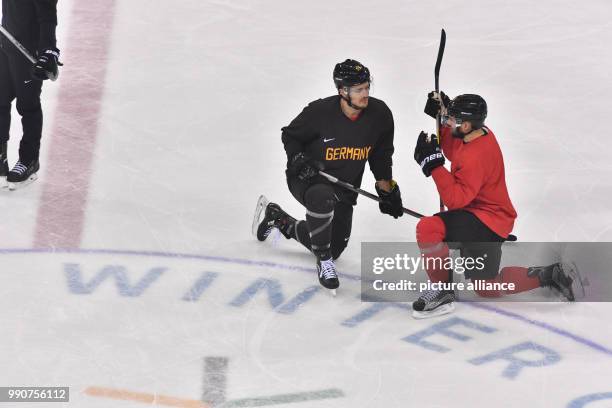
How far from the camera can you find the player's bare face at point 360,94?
182 inches

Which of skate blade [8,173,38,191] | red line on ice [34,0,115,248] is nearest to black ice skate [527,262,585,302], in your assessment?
red line on ice [34,0,115,248]

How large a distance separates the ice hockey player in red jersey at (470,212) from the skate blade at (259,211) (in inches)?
31.9

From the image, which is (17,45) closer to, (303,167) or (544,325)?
(303,167)

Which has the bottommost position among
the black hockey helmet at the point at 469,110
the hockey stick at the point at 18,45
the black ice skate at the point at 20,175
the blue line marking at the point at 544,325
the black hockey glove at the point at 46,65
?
the blue line marking at the point at 544,325

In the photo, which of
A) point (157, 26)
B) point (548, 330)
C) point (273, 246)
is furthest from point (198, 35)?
point (548, 330)

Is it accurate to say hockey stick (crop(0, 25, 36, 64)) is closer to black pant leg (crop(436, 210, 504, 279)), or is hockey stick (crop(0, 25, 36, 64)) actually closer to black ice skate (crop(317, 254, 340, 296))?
black ice skate (crop(317, 254, 340, 296))

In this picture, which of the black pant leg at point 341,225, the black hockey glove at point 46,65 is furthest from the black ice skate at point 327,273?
the black hockey glove at point 46,65

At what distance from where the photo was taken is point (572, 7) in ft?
24.8

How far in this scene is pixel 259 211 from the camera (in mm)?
5133

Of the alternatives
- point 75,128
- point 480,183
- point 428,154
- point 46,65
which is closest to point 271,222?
point 428,154

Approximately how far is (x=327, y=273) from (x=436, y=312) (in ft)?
1.49

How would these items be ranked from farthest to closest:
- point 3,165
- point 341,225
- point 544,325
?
point 3,165 → point 341,225 → point 544,325

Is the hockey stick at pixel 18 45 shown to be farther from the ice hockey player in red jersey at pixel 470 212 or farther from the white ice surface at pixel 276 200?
the ice hockey player in red jersey at pixel 470 212

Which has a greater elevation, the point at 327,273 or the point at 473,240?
the point at 473,240
